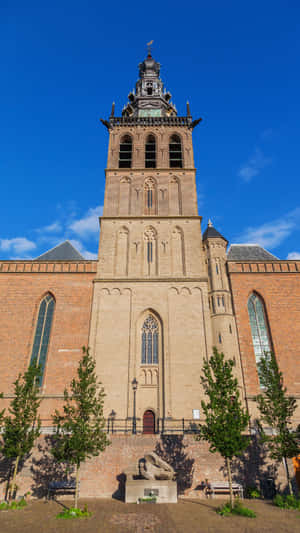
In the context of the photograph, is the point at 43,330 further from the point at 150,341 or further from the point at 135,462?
the point at 135,462

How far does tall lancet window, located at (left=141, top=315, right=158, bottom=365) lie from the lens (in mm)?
23094

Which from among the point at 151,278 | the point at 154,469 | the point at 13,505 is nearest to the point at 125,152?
the point at 151,278

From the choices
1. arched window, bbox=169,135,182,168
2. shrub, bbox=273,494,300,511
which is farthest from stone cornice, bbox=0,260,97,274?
shrub, bbox=273,494,300,511

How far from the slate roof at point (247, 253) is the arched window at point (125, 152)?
14.0m

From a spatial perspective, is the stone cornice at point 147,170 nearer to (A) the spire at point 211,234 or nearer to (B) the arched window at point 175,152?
(B) the arched window at point 175,152

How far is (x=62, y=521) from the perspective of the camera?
1106 centimetres

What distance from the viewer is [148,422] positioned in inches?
847

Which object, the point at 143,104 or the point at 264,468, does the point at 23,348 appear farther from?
the point at 143,104

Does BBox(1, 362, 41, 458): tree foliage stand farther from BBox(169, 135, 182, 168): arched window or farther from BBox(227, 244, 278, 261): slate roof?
BBox(169, 135, 182, 168): arched window

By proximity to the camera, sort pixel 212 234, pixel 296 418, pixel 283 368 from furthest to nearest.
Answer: pixel 212 234 < pixel 283 368 < pixel 296 418

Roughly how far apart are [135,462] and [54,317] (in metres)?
12.3

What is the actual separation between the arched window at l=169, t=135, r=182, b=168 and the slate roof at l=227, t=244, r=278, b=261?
10.5 meters

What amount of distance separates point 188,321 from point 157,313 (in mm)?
2421

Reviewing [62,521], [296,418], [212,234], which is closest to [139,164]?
[212,234]
